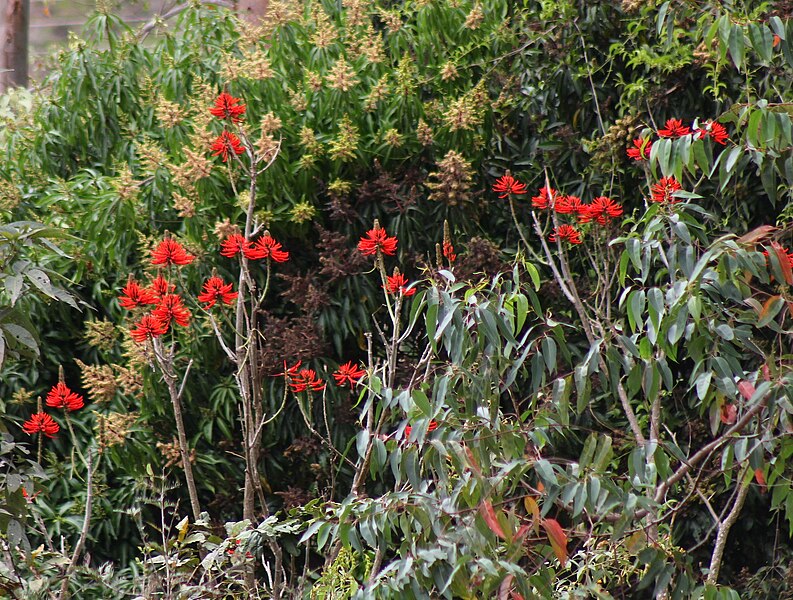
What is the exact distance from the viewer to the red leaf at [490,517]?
Answer: 2.02 metres

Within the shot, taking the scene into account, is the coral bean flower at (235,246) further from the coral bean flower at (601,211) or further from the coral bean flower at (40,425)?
the coral bean flower at (601,211)

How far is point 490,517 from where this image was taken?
2.03 meters

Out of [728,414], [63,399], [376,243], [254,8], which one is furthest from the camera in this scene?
[254,8]

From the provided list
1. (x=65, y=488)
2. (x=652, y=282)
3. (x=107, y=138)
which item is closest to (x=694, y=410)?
(x=652, y=282)

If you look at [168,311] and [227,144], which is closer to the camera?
[168,311]

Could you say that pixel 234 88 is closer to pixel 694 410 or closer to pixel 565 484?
pixel 694 410

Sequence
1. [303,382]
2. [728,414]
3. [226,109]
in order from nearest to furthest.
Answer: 1. [728,414]
2. [226,109]
3. [303,382]

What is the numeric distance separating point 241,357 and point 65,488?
134cm

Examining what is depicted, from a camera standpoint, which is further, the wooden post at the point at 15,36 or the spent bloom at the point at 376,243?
the wooden post at the point at 15,36

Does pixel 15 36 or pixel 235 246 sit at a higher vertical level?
pixel 15 36

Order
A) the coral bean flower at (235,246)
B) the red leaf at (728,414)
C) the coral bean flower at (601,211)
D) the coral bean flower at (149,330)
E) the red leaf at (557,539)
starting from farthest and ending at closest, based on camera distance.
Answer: the coral bean flower at (601,211)
the coral bean flower at (235,246)
the coral bean flower at (149,330)
the red leaf at (728,414)
the red leaf at (557,539)

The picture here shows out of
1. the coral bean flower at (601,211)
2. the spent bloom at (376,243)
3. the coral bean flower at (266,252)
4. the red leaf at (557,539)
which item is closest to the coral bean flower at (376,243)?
the spent bloom at (376,243)

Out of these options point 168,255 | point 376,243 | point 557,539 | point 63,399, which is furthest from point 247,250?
point 557,539

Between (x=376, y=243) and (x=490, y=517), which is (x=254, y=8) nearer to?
(x=376, y=243)
